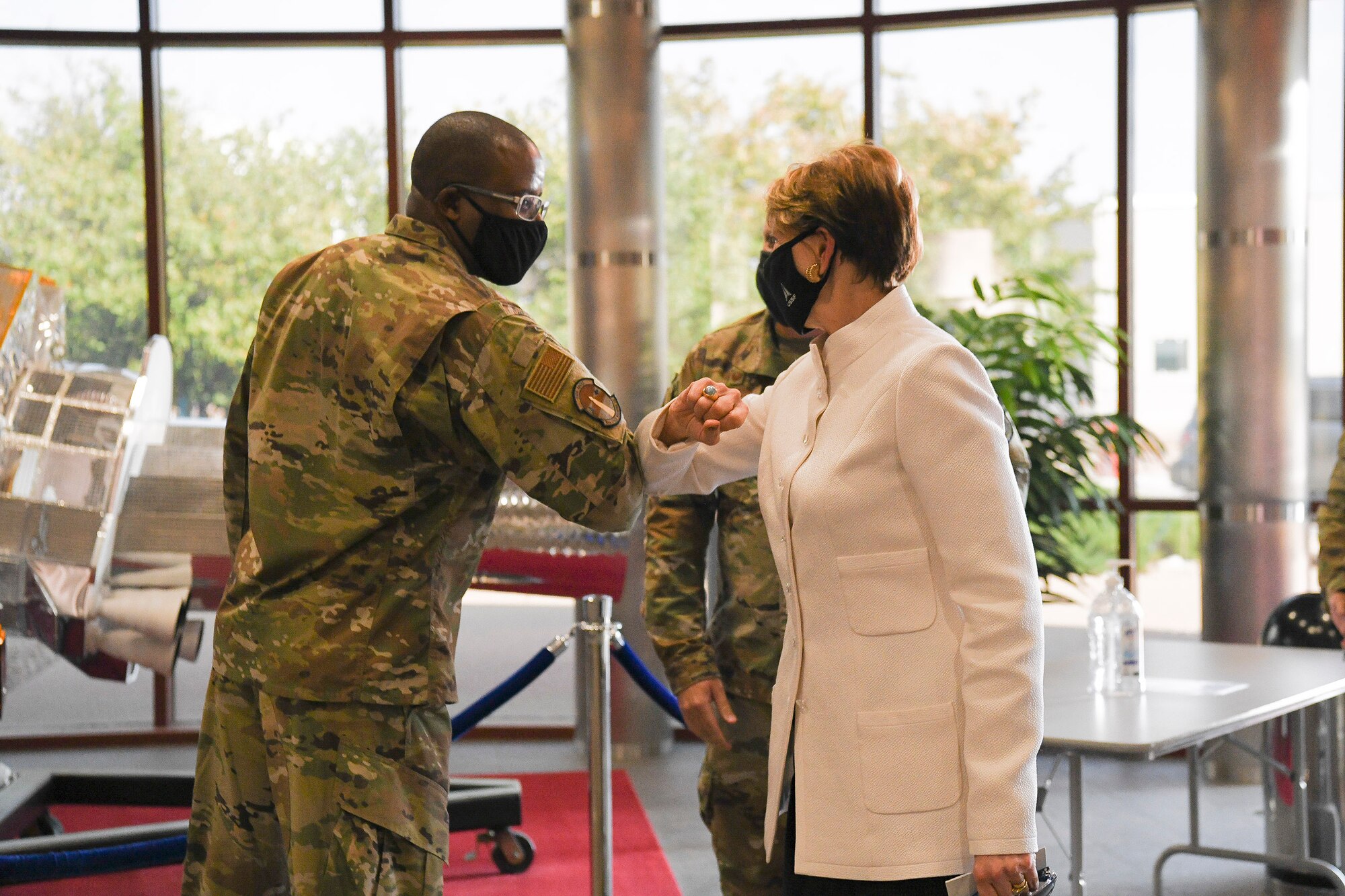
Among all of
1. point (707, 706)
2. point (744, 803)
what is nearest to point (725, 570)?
point (707, 706)

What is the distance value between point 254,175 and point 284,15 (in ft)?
2.27

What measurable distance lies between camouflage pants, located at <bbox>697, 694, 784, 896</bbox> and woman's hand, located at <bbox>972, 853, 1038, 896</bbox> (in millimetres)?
884

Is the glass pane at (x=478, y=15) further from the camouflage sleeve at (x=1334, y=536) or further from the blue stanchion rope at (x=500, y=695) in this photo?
the camouflage sleeve at (x=1334, y=536)

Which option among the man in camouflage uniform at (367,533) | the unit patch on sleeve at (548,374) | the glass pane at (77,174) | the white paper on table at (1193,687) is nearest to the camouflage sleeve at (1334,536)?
the white paper on table at (1193,687)

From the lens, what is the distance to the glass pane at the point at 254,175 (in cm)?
568

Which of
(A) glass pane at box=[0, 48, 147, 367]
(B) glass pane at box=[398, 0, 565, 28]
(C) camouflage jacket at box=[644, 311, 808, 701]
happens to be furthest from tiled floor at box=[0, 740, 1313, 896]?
(B) glass pane at box=[398, 0, 565, 28]

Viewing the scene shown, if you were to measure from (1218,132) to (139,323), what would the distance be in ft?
14.6

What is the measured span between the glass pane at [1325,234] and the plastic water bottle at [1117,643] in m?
2.65

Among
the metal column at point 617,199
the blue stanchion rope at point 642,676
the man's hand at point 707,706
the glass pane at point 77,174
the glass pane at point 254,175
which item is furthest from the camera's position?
the glass pane at point 254,175

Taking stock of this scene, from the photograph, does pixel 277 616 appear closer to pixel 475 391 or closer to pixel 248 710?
pixel 248 710

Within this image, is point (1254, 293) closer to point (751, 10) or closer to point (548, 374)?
point (751, 10)

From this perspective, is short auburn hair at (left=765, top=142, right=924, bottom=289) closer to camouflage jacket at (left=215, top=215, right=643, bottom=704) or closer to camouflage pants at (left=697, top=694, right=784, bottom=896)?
camouflage jacket at (left=215, top=215, right=643, bottom=704)

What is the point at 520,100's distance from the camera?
579cm

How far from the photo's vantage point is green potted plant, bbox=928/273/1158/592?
15.5 feet
